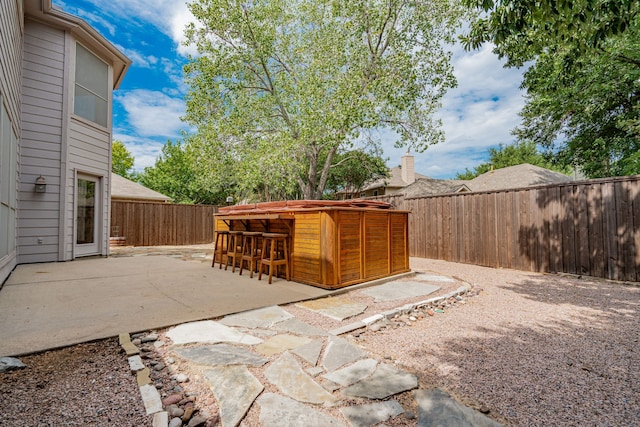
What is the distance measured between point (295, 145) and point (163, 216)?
260 inches

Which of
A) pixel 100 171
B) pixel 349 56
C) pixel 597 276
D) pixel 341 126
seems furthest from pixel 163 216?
pixel 597 276

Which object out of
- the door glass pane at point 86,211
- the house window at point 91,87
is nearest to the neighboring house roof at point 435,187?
the house window at point 91,87

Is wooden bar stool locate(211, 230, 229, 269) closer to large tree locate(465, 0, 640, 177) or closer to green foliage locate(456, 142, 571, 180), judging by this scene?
large tree locate(465, 0, 640, 177)

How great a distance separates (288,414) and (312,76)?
34.1 feet

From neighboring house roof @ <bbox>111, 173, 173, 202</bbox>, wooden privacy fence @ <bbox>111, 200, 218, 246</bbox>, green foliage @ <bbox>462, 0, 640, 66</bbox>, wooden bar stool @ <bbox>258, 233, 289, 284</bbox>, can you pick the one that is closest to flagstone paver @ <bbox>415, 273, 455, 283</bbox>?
wooden bar stool @ <bbox>258, 233, 289, 284</bbox>

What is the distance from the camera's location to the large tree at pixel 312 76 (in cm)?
1004

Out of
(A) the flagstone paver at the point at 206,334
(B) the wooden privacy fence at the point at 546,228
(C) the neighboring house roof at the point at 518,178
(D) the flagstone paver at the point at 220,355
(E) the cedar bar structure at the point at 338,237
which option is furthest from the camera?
(C) the neighboring house roof at the point at 518,178

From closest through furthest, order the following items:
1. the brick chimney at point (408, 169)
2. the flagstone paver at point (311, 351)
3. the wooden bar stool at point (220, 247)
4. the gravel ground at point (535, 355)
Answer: the gravel ground at point (535, 355), the flagstone paver at point (311, 351), the wooden bar stool at point (220, 247), the brick chimney at point (408, 169)

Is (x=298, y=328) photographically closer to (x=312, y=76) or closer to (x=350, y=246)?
(x=350, y=246)

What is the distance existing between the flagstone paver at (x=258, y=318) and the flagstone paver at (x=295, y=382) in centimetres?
78

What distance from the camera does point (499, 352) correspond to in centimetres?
246

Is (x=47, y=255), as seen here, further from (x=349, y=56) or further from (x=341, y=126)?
(x=349, y=56)

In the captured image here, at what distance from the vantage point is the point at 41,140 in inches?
245

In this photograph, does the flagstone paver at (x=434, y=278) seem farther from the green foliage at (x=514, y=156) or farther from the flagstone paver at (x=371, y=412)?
the green foliage at (x=514, y=156)
